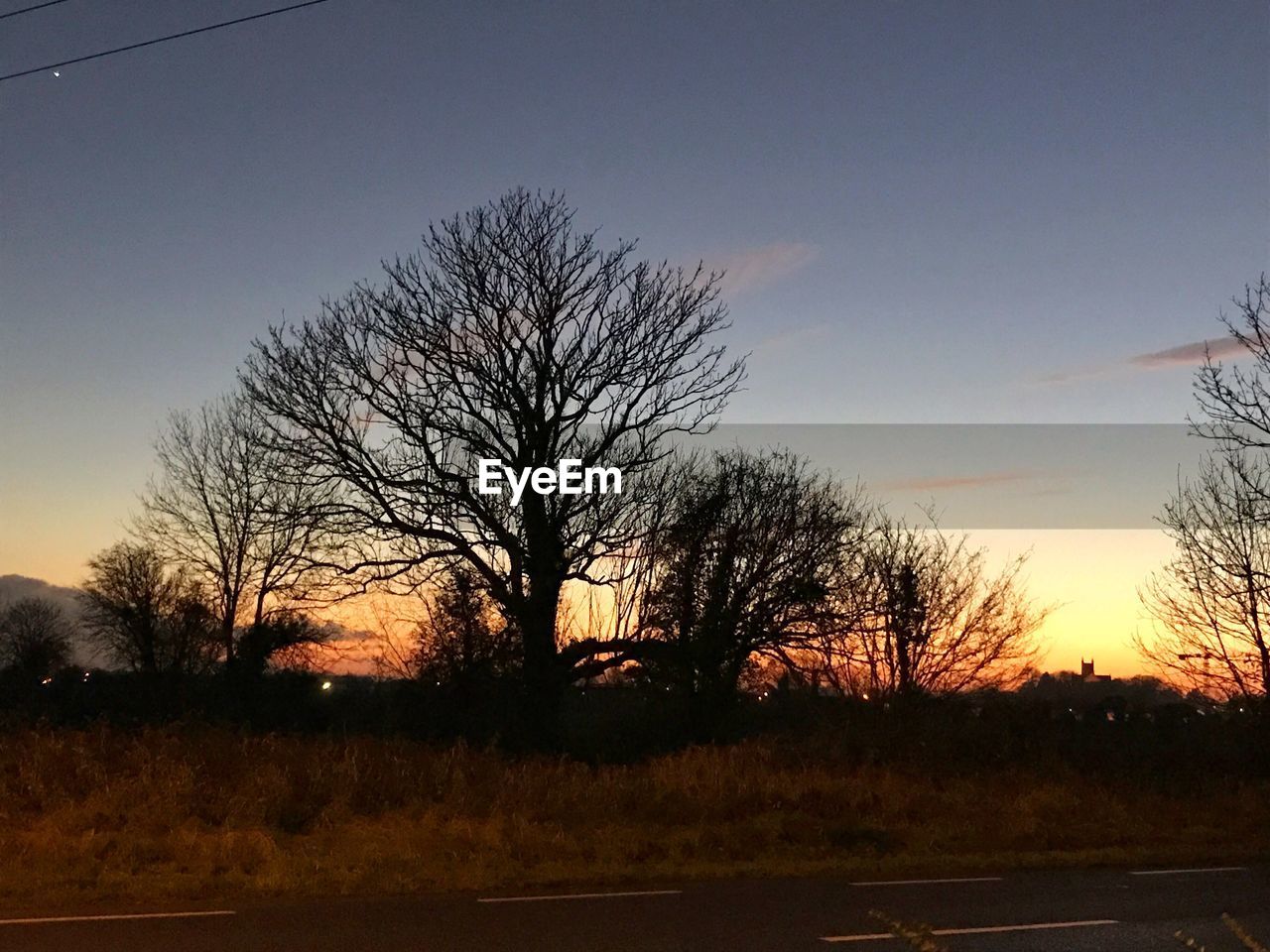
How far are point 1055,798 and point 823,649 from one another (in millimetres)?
13250

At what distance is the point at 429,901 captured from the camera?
38.3ft

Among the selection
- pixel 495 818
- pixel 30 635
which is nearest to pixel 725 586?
pixel 495 818

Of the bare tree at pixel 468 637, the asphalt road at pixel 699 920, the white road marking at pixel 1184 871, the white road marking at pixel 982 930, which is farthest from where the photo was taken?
the bare tree at pixel 468 637

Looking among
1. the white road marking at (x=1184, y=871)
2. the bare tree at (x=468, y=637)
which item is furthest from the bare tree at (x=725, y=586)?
the white road marking at (x=1184, y=871)

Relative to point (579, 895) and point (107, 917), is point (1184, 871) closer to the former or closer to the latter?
point (579, 895)

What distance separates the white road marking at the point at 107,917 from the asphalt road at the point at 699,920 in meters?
0.02

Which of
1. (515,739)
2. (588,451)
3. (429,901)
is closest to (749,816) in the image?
(429,901)

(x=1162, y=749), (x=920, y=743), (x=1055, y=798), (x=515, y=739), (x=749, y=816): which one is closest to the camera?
(x=749, y=816)

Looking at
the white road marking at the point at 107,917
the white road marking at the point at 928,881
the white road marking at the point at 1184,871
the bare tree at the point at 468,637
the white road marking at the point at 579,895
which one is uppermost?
the bare tree at the point at 468,637

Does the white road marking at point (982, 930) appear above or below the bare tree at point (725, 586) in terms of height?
below

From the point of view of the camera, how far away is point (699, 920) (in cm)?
1068

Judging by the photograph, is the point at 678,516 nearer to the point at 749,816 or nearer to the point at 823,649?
the point at 823,649

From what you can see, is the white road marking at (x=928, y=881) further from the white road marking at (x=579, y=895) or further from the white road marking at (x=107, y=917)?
the white road marking at (x=107, y=917)

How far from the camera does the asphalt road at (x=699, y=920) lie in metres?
9.49
